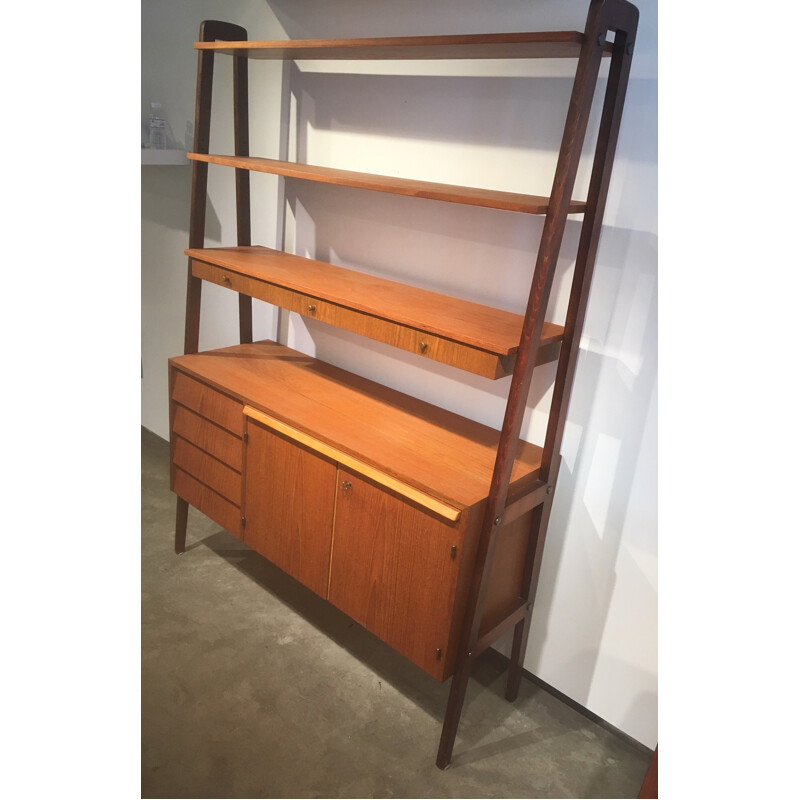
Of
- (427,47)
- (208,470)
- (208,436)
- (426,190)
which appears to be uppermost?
(427,47)

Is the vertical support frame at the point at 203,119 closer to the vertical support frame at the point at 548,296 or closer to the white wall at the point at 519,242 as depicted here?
the white wall at the point at 519,242

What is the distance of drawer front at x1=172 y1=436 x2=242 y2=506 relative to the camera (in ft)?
7.93

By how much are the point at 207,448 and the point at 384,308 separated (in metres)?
0.98

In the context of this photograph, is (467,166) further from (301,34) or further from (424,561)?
(424,561)

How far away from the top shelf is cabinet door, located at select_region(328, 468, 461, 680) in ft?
3.75

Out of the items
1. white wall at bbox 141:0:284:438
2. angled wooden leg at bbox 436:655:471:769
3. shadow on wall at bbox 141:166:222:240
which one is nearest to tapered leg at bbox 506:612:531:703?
angled wooden leg at bbox 436:655:471:769

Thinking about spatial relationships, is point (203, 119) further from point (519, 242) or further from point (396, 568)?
point (396, 568)

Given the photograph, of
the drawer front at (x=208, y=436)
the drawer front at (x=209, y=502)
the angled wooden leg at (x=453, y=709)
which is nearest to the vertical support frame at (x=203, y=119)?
the drawer front at (x=208, y=436)

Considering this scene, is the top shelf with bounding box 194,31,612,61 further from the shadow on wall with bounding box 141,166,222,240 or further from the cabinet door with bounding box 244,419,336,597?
the cabinet door with bounding box 244,419,336,597

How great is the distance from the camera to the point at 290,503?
2.20 metres

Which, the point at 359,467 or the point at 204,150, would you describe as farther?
the point at 204,150

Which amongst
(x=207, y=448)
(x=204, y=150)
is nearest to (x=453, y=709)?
(x=207, y=448)
